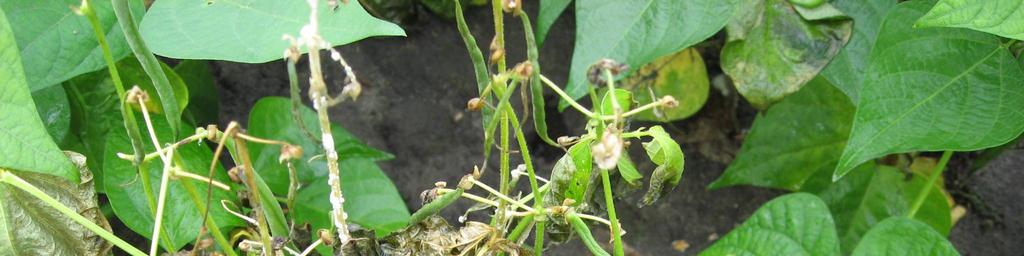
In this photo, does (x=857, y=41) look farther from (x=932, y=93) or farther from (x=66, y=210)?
(x=66, y=210)

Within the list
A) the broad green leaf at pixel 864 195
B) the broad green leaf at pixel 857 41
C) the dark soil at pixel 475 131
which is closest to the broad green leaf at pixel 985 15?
the broad green leaf at pixel 857 41

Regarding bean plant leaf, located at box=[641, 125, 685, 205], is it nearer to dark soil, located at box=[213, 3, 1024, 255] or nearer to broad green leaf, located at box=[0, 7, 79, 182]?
broad green leaf, located at box=[0, 7, 79, 182]

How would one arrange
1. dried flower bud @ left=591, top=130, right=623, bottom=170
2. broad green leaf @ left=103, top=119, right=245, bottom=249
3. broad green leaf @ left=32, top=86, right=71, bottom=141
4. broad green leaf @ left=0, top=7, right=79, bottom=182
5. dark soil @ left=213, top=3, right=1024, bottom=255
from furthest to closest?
dark soil @ left=213, top=3, right=1024, bottom=255, broad green leaf @ left=32, top=86, right=71, bottom=141, broad green leaf @ left=103, top=119, right=245, bottom=249, broad green leaf @ left=0, top=7, right=79, bottom=182, dried flower bud @ left=591, top=130, right=623, bottom=170

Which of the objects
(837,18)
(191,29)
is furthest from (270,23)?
(837,18)

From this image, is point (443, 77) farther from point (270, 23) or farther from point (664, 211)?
point (270, 23)

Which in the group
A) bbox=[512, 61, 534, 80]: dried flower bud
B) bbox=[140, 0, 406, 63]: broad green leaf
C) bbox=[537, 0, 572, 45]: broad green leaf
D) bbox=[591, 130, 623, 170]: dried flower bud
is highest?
bbox=[512, 61, 534, 80]: dried flower bud

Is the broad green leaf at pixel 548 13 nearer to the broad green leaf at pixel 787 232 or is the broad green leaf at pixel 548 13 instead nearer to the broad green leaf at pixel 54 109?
the broad green leaf at pixel 787 232

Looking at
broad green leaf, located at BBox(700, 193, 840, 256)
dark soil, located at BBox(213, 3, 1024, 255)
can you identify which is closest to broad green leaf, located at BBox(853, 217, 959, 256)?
broad green leaf, located at BBox(700, 193, 840, 256)
